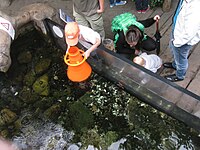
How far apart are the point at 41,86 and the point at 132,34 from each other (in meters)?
1.29

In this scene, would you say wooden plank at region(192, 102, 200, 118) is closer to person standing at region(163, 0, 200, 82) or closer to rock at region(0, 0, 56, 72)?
person standing at region(163, 0, 200, 82)

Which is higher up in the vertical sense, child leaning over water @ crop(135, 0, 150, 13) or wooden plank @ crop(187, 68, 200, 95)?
child leaning over water @ crop(135, 0, 150, 13)

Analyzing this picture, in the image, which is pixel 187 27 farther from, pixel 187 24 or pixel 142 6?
pixel 142 6

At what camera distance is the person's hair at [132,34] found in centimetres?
430

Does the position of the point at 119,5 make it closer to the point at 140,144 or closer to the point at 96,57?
the point at 96,57

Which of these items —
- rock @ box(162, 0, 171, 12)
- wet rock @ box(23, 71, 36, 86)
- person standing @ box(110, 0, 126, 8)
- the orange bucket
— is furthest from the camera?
person standing @ box(110, 0, 126, 8)

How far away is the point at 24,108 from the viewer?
4547 millimetres

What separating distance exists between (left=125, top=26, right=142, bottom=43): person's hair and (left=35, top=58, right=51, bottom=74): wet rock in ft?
3.78

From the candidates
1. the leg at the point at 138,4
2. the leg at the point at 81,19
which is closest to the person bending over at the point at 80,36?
the leg at the point at 81,19

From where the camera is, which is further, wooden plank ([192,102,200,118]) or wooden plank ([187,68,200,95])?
wooden plank ([187,68,200,95])

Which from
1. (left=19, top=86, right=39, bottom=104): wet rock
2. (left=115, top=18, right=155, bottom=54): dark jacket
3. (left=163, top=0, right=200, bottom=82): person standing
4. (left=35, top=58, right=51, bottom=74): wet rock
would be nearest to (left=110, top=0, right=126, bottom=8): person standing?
(left=115, top=18, right=155, bottom=54): dark jacket

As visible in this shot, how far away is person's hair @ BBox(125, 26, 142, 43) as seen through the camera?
4297 mm

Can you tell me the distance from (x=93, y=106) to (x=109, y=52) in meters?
0.67

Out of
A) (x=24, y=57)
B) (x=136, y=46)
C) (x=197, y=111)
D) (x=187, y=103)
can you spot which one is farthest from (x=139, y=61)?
(x=24, y=57)
